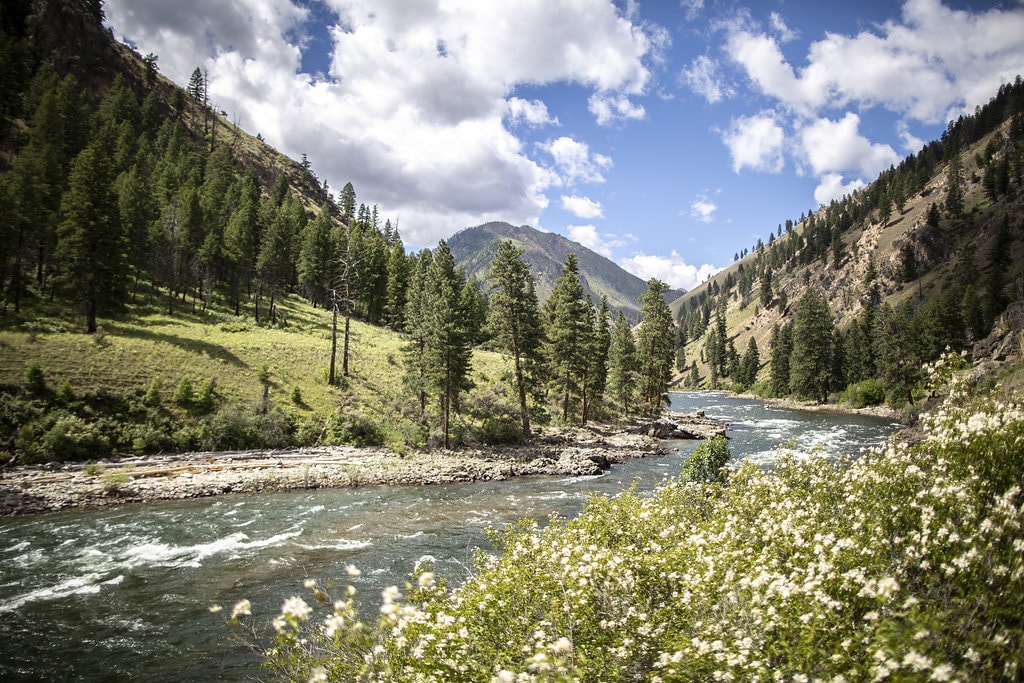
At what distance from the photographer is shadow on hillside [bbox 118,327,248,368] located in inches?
1734

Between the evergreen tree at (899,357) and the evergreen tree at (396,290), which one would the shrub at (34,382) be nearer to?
the evergreen tree at (396,290)

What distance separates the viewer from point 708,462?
20750 mm

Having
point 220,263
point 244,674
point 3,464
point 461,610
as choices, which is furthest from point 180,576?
point 220,263

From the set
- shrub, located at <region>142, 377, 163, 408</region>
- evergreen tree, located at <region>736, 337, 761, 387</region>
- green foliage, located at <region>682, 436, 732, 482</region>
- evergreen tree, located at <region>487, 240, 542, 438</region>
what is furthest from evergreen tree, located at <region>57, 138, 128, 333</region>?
evergreen tree, located at <region>736, 337, 761, 387</region>

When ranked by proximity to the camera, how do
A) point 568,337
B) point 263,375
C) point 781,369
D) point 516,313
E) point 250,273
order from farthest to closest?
point 781,369 → point 250,273 → point 568,337 → point 263,375 → point 516,313

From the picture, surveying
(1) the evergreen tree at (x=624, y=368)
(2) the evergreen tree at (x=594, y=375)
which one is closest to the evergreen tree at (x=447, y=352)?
(2) the evergreen tree at (x=594, y=375)

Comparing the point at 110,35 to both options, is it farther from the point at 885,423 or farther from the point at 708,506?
the point at 885,423

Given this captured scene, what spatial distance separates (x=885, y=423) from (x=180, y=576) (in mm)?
70616

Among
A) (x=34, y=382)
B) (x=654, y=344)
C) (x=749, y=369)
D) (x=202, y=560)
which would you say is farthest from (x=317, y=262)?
(x=749, y=369)

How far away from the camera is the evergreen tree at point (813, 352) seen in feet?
292

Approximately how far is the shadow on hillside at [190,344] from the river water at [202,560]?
22.5m

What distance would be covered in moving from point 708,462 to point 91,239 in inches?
2120

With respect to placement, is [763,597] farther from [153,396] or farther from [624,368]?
[624,368]

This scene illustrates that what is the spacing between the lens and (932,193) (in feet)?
511
